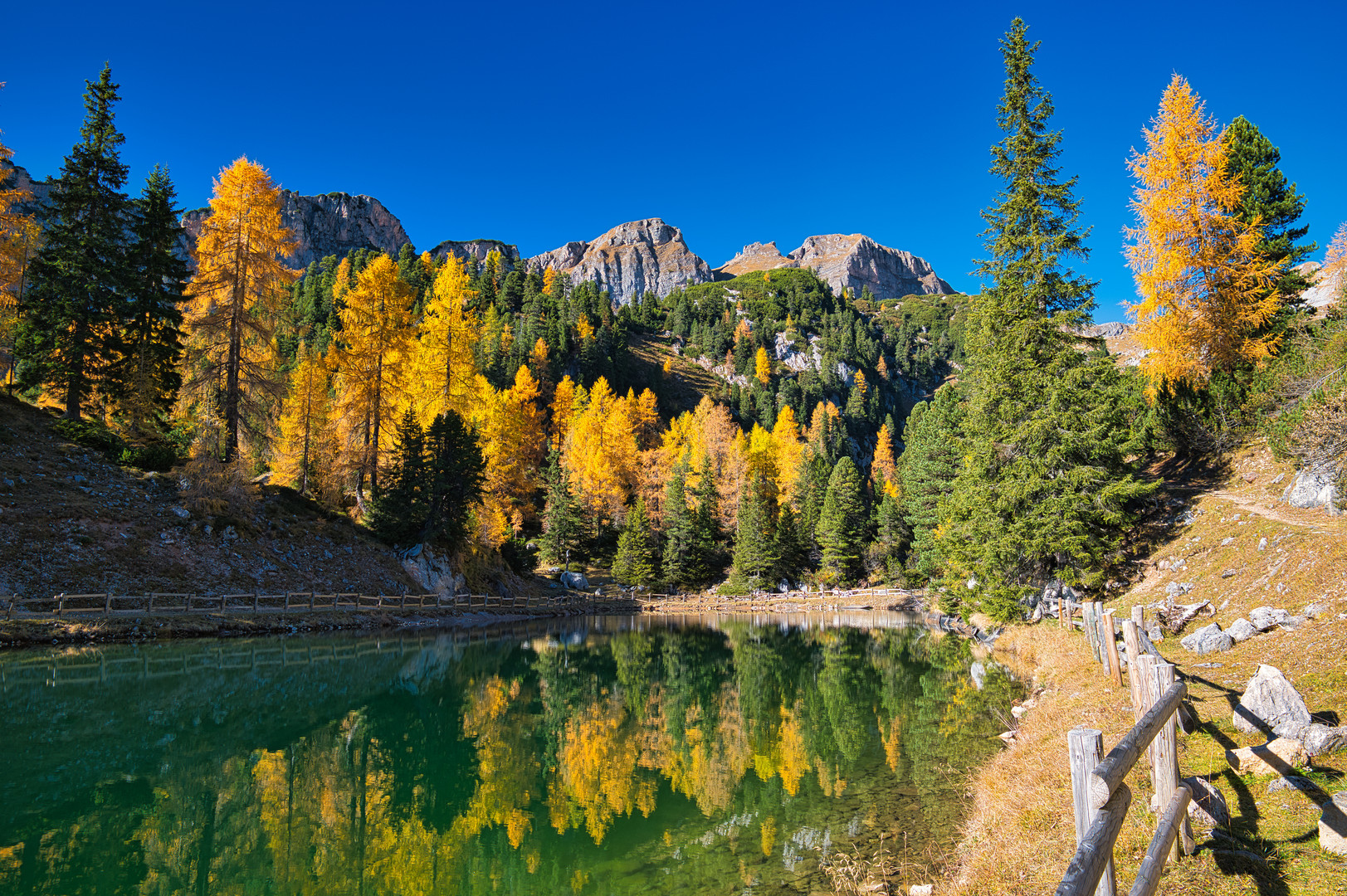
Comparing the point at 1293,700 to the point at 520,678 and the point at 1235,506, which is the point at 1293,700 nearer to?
the point at 1235,506

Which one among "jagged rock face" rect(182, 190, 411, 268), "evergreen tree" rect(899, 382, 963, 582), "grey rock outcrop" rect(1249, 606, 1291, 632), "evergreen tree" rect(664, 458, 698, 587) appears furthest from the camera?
"jagged rock face" rect(182, 190, 411, 268)

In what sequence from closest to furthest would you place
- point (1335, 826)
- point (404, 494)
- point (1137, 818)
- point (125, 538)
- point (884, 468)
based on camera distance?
point (1335, 826), point (1137, 818), point (125, 538), point (404, 494), point (884, 468)

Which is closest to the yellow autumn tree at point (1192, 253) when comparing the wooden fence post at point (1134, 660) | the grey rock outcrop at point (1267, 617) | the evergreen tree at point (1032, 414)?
the evergreen tree at point (1032, 414)

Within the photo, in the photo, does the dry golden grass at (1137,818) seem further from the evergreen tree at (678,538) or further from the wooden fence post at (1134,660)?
the evergreen tree at (678,538)

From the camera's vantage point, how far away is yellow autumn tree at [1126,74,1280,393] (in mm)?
22438

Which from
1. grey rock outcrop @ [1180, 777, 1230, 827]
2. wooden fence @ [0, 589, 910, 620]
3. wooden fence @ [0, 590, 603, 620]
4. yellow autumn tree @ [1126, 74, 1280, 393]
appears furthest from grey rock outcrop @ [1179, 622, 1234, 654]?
wooden fence @ [0, 590, 603, 620]

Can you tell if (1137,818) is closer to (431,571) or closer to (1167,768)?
(1167,768)

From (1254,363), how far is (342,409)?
4097 cm

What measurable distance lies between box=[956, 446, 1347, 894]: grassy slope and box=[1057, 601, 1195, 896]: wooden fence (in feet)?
1.99

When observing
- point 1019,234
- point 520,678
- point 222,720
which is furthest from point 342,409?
point 1019,234

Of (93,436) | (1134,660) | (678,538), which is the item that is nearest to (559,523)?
(678,538)

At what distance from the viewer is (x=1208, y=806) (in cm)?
627

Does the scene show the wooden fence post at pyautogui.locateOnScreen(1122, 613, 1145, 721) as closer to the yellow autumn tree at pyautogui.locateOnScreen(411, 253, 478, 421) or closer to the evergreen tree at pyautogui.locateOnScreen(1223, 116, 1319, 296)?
the evergreen tree at pyautogui.locateOnScreen(1223, 116, 1319, 296)

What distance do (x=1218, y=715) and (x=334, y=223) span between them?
725 feet
